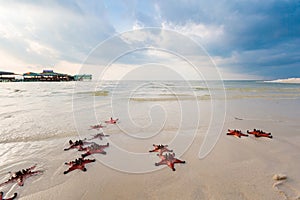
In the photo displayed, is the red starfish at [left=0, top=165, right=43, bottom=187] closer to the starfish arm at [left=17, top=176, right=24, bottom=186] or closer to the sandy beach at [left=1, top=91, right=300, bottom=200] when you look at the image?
the starfish arm at [left=17, top=176, right=24, bottom=186]

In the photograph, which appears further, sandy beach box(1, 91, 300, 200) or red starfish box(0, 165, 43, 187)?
red starfish box(0, 165, 43, 187)

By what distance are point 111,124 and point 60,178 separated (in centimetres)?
386

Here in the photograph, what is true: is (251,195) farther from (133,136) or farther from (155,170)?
(133,136)

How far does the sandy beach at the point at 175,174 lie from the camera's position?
2635 millimetres

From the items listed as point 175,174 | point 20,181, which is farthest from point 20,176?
point 175,174

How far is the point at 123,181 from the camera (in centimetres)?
298

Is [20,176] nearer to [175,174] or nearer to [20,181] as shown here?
[20,181]

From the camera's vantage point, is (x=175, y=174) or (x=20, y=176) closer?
(x=20, y=176)

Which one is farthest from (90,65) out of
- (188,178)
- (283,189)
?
(283,189)

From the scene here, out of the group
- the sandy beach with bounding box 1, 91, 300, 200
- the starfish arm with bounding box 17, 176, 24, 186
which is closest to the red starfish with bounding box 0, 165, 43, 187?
the starfish arm with bounding box 17, 176, 24, 186

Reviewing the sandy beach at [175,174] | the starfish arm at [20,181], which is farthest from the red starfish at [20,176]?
the sandy beach at [175,174]

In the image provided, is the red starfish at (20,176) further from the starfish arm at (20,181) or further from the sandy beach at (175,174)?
the sandy beach at (175,174)

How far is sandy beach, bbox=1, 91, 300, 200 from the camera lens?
2.63 metres

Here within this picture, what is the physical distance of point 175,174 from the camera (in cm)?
315
